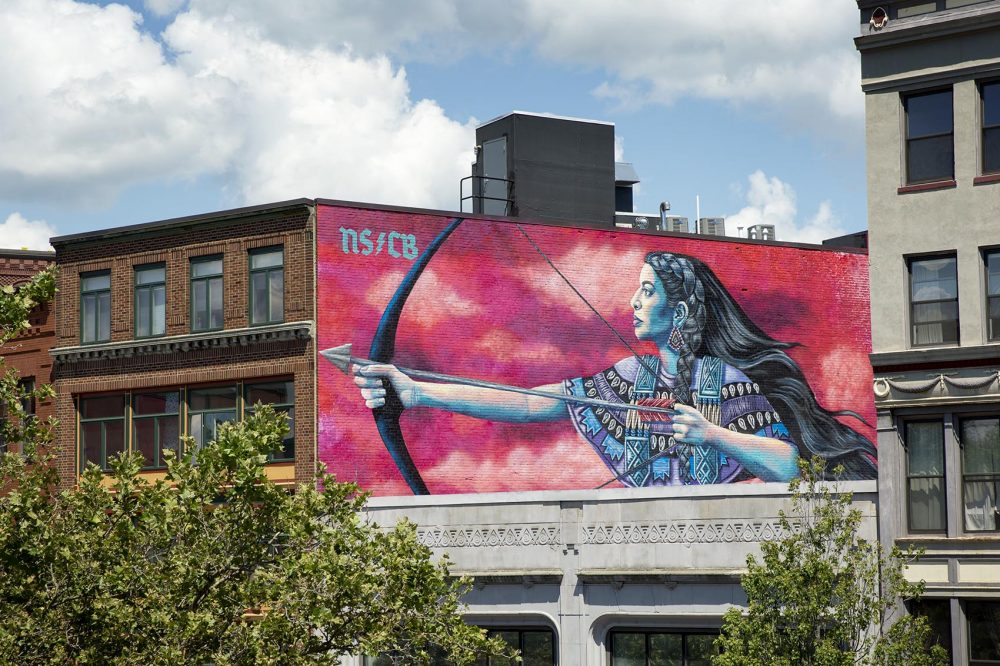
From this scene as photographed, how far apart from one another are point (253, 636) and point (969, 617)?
16.1 m

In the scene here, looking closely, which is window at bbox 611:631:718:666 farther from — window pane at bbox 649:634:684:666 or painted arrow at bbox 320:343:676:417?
painted arrow at bbox 320:343:676:417

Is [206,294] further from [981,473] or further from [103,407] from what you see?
[981,473]

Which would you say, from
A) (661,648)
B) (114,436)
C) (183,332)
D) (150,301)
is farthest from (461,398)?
(661,648)

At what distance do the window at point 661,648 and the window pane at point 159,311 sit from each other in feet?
69.3

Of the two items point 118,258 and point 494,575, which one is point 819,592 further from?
point 118,258

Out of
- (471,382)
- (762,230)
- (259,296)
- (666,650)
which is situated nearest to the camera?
(666,650)

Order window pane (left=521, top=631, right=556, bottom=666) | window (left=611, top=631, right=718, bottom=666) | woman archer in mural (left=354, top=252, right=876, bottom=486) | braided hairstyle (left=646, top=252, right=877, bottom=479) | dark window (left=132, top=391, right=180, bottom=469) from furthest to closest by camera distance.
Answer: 1. braided hairstyle (left=646, top=252, right=877, bottom=479)
2. woman archer in mural (left=354, top=252, right=876, bottom=486)
3. dark window (left=132, top=391, right=180, bottom=469)
4. window pane (left=521, top=631, right=556, bottom=666)
5. window (left=611, top=631, right=718, bottom=666)

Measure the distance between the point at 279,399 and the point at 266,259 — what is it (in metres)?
4.50

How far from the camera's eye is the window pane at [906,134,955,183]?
34.7 m

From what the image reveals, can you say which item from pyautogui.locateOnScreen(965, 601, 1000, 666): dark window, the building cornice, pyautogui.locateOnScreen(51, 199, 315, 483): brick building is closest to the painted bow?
pyautogui.locateOnScreen(51, 199, 315, 483): brick building

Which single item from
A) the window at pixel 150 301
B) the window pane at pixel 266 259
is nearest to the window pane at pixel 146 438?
the window at pixel 150 301

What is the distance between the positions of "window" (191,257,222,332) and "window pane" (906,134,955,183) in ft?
77.2

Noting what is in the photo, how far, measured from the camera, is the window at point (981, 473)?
33250 mm

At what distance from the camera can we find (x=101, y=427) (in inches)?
2025
